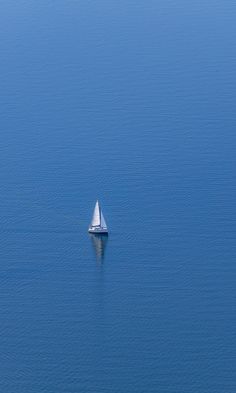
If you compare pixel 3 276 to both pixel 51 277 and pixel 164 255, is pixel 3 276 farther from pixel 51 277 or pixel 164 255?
pixel 164 255

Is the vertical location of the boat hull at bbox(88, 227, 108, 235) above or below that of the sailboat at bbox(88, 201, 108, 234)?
below

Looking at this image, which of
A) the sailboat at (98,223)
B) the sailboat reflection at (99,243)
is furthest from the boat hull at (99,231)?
the sailboat reflection at (99,243)

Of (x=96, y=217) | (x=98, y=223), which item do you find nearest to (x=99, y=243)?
(x=98, y=223)

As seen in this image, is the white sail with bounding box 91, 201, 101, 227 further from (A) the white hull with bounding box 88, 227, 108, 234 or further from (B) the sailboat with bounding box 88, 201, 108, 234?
(A) the white hull with bounding box 88, 227, 108, 234

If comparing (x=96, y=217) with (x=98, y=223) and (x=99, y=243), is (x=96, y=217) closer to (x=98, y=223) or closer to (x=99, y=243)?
(x=98, y=223)

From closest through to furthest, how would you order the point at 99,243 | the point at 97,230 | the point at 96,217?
the point at 99,243, the point at 97,230, the point at 96,217

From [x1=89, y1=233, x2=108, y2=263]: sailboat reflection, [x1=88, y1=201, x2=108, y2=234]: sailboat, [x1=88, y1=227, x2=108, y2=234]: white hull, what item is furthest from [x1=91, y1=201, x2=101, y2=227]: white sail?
[x1=89, y1=233, x2=108, y2=263]: sailboat reflection
